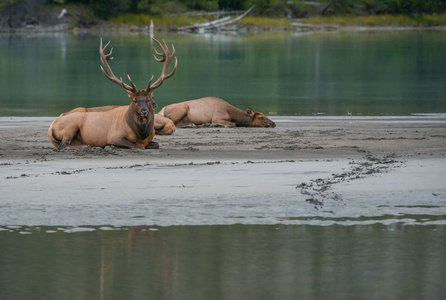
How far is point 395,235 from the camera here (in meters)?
8.95

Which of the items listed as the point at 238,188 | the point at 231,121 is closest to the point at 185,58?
the point at 231,121

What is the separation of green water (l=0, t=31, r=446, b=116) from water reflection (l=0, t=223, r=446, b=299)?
45.1 feet

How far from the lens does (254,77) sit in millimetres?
36281

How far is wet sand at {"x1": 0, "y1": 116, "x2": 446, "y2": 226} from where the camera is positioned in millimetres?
9859

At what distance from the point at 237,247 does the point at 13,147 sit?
296 inches

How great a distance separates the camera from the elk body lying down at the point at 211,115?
19484 mm

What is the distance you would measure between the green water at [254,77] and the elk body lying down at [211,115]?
2923 millimetres

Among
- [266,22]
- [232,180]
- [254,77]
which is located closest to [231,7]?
[266,22]

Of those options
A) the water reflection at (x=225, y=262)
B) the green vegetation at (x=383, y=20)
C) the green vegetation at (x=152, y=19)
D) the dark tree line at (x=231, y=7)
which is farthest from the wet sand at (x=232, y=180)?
the green vegetation at (x=383, y=20)

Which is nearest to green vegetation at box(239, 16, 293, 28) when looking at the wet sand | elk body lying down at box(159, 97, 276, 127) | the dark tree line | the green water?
the dark tree line

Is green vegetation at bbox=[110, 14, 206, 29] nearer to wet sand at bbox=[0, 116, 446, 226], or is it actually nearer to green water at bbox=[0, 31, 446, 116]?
green water at bbox=[0, 31, 446, 116]

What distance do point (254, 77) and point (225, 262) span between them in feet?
93.7

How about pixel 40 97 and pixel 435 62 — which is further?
pixel 435 62

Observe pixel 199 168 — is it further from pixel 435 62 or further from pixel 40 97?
pixel 435 62
